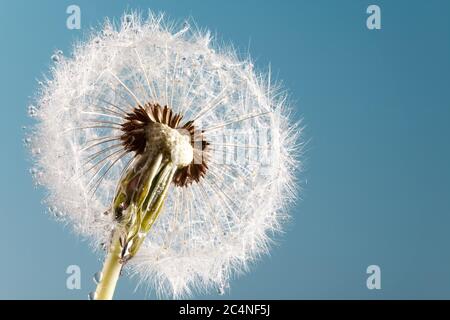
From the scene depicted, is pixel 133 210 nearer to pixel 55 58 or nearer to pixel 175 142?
pixel 175 142

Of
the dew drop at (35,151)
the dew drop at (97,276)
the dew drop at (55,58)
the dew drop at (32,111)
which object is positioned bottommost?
the dew drop at (97,276)

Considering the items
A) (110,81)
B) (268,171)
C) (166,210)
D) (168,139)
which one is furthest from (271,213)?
(110,81)

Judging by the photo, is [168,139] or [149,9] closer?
[168,139]

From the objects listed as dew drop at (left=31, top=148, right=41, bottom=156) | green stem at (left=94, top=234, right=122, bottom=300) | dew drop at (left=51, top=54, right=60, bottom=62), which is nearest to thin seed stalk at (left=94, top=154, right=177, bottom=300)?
green stem at (left=94, top=234, right=122, bottom=300)

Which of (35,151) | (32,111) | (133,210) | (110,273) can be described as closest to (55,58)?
(32,111)

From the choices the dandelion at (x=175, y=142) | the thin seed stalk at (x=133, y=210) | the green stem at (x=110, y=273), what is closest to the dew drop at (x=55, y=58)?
the dandelion at (x=175, y=142)

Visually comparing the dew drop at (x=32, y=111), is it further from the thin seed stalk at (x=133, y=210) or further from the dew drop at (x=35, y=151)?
the thin seed stalk at (x=133, y=210)

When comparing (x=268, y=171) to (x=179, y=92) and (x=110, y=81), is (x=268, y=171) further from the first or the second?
(x=110, y=81)
